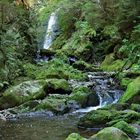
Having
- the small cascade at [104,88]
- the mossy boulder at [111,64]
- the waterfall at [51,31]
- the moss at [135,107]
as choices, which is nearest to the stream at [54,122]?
the small cascade at [104,88]

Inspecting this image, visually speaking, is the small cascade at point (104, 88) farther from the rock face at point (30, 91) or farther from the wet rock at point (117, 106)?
the wet rock at point (117, 106)

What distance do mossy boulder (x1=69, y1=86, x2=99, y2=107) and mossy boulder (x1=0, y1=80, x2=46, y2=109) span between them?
131cm

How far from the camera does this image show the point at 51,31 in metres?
33.2

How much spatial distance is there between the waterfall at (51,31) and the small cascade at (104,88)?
37.9ft

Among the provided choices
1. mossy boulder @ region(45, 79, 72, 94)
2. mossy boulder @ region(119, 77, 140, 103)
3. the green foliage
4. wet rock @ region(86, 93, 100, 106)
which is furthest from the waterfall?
mossy boulder @ region(119, 77, 140, 103)

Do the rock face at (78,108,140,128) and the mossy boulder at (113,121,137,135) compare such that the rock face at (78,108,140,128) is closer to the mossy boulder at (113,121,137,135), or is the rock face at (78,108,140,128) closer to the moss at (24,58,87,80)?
the mossy boulder at (113,121,137,135)

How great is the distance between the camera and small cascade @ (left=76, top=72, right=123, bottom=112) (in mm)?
16547

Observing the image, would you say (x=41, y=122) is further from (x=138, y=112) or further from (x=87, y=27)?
(x=87, y=27)

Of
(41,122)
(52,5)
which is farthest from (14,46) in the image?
(52,5)

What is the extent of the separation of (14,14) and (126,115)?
11232mm

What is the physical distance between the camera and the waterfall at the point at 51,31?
105 ft

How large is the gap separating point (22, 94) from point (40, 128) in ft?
13.0

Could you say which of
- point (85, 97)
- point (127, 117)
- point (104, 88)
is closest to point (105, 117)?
point (127, 117)

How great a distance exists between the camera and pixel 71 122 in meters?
13.2
